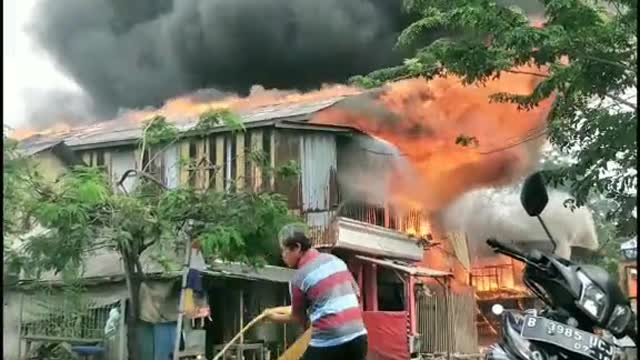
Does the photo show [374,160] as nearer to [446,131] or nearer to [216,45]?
[446,131]

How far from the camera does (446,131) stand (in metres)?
6.02

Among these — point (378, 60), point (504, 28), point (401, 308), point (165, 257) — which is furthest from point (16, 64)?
point (401, 308)

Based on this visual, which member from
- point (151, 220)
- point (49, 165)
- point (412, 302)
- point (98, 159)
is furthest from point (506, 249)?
point (412, 302)

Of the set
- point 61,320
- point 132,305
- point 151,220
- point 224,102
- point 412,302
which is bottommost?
point 61,320

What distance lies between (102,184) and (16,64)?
91 centimetres

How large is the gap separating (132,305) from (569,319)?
3.52 m

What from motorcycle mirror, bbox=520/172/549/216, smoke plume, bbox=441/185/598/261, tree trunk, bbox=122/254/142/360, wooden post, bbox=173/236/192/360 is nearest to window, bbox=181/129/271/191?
wooden post, bbox=173/236/192/360

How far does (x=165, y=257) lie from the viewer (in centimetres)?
541

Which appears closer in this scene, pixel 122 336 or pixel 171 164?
pixel 122 336

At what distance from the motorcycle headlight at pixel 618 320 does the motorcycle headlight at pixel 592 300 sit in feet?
0.16

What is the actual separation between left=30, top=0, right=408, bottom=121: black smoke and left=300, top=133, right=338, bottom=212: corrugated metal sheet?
0.40 m

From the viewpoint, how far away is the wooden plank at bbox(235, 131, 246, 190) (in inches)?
217

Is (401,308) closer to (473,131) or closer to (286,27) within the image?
(473,131)

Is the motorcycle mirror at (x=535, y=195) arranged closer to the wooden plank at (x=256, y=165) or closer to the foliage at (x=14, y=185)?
the wooden plank at (x=256, y=165)
